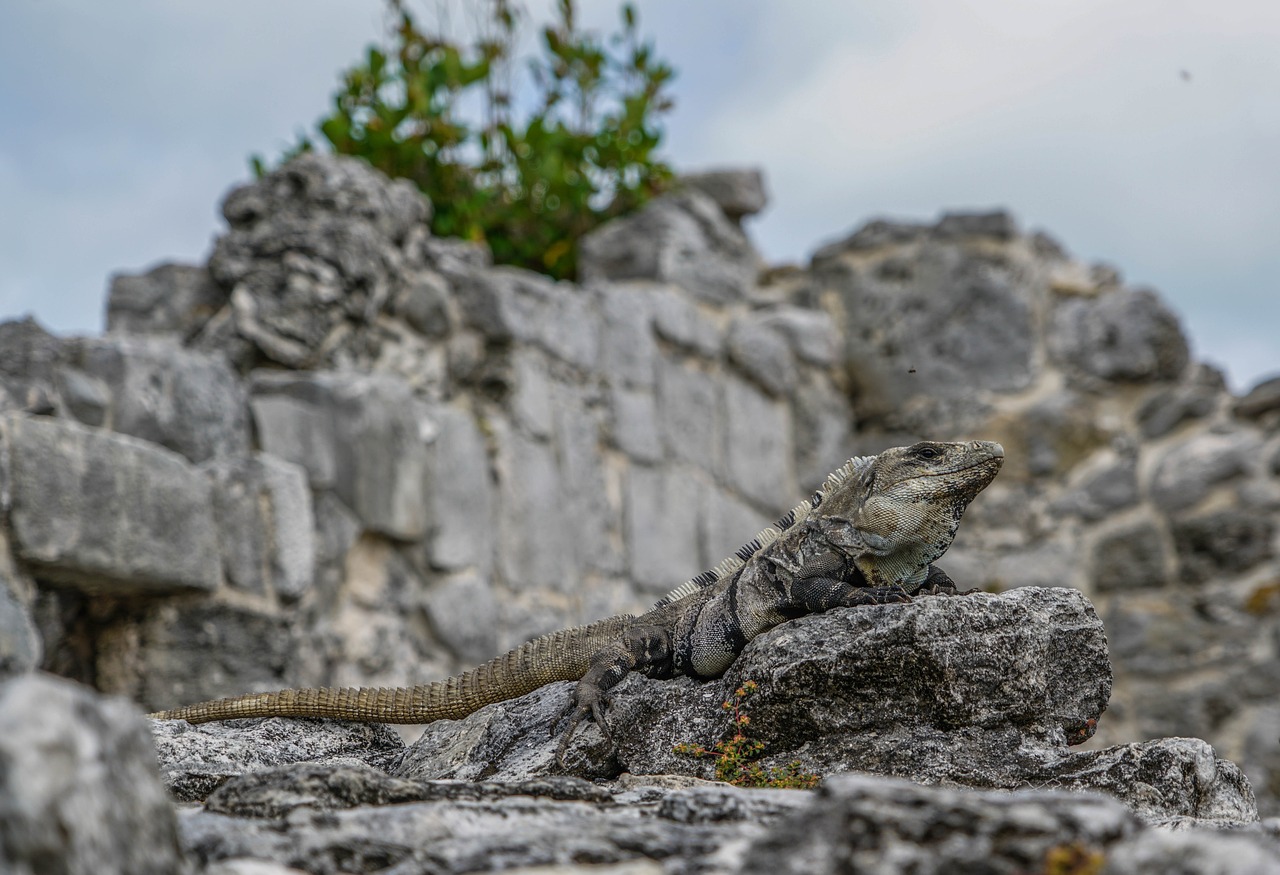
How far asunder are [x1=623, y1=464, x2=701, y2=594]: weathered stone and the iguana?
391 cm

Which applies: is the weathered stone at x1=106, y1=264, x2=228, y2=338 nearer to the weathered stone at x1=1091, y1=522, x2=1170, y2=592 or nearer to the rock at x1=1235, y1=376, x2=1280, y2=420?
the weathered stone at x1=1091, y1=522, x2=1170, y2=592

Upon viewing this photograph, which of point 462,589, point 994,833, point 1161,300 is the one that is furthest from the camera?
point 1161,300

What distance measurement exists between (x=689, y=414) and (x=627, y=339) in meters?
0.67

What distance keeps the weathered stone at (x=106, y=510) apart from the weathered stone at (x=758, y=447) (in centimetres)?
397

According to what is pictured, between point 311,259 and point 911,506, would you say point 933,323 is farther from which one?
point 911,506

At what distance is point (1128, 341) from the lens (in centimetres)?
874

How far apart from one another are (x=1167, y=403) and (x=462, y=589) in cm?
472

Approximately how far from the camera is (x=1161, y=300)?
886cm

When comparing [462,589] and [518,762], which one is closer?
[518,762]

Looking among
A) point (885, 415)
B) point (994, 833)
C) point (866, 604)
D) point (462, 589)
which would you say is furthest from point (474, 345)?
point (994, 833)

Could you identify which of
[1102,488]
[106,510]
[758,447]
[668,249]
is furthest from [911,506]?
[1102,488]

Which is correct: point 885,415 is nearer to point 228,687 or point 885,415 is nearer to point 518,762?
point 228,687

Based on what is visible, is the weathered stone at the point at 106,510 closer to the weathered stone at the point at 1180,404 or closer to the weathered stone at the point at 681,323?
the weathered stone at the point at 681,323

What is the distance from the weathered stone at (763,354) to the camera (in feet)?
28.7
